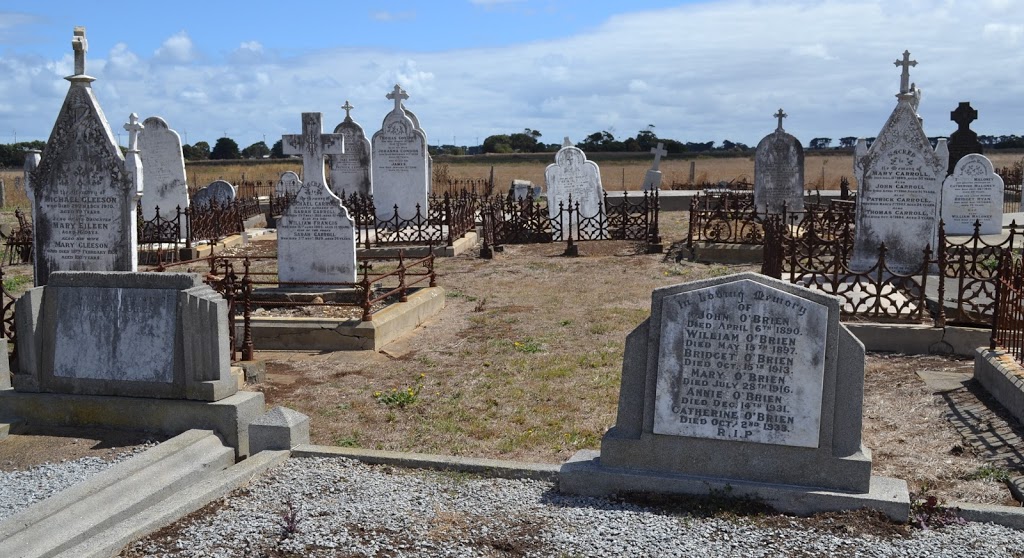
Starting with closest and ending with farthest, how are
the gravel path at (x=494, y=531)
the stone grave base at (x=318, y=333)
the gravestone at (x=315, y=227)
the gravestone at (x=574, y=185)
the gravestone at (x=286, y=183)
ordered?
the gravel path at (x=494, y=531) < the stone grave base at (x=318, y=333) < the gravestone at (x=315, y=227) < the gravestone at (x=574, y=185) < the gravestone at (x=286, y=183)

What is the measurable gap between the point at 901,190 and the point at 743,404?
29.4ft

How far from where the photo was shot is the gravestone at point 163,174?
67.1ft

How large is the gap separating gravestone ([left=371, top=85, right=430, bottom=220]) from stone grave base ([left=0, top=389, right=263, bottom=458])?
14.4 m

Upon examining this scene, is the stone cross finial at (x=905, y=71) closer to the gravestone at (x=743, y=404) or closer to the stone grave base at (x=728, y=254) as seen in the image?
the stone grave base at (x=728, y=254)

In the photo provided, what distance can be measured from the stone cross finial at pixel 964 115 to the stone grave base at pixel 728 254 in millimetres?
9282

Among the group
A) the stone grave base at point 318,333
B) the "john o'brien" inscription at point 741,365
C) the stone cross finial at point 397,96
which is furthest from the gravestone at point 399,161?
the "john o'brien" inscription at point 741,365

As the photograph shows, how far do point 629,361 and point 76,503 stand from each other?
315 centimetres

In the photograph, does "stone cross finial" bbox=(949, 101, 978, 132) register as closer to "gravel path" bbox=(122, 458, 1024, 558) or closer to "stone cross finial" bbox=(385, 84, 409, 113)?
"stone cross finial" bbox=(385, 84, 409, 113)

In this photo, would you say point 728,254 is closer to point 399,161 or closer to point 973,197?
point 973,197

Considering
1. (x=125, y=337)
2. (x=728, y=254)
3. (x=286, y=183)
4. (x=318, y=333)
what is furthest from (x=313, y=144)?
(x=286, y=183)

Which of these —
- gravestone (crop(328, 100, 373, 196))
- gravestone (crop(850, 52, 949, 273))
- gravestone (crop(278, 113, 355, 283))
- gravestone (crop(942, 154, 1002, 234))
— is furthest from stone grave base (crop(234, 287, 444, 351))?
gravestone (crop(942, 154, 1002, 234))

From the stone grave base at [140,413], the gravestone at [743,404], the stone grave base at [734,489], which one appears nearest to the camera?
the stone grave base at [734,489]

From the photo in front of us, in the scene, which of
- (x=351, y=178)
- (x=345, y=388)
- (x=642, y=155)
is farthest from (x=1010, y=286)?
(x=642, y=155)

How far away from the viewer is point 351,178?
23484 millimetres
